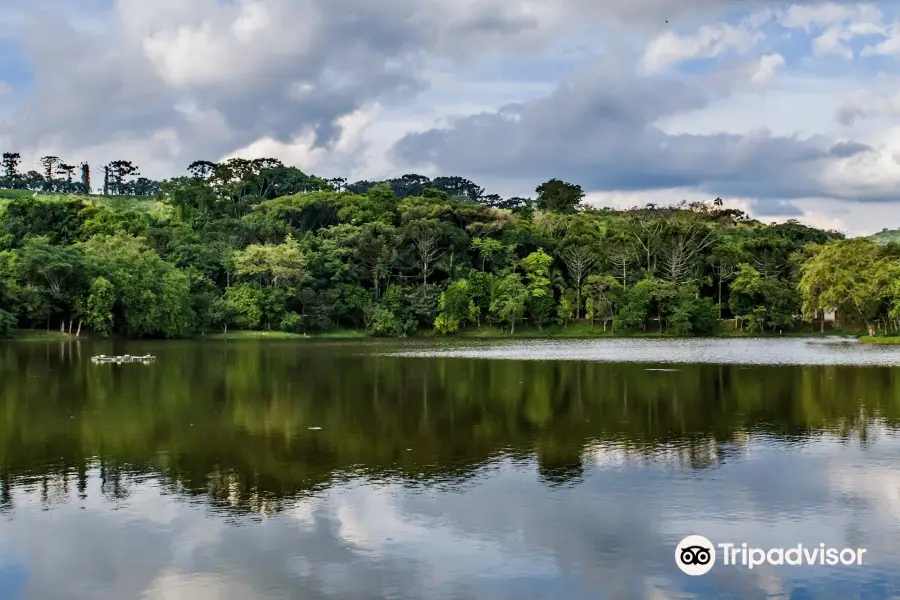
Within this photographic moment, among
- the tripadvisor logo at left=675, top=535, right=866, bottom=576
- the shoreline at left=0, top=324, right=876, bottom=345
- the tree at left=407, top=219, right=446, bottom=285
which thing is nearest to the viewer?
the tripadvisor logo at left=675, top=535, right=866, bottom=576

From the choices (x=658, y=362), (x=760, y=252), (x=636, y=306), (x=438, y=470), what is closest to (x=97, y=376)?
(x=438, y=470)

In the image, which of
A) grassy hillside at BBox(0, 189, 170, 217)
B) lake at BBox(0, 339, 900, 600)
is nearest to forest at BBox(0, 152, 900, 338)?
grassy hillside at BBox(0, 189, 170, 217)

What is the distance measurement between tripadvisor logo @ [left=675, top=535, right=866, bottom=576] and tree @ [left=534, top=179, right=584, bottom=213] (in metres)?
107

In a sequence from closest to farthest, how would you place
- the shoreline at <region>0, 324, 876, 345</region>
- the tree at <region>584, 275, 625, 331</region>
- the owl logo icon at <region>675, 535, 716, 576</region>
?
the owl logo icon at <region>675, 535, 716, 576</region>, the shoreline at <region>0, 324, 876, 345</region>, the tree at <region>584, 275, 625, 331</region>

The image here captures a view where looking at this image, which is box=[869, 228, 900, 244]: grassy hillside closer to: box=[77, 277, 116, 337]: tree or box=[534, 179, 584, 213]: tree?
box=[534, 179, 584, 213]: tree

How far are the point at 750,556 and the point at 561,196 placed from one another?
108820mm

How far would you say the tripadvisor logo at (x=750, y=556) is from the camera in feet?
39.2

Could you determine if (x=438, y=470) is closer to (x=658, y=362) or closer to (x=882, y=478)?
(x=882, y=478)

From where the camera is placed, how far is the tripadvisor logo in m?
11.9

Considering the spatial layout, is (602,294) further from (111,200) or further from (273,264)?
(111,200)

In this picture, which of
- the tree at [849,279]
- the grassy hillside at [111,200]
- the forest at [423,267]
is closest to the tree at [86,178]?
the grassy hillside at [111,200]

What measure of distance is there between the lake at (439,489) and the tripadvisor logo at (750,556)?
13 centimetres

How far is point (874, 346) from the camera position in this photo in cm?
6084

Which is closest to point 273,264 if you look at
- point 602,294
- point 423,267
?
point 423,267
